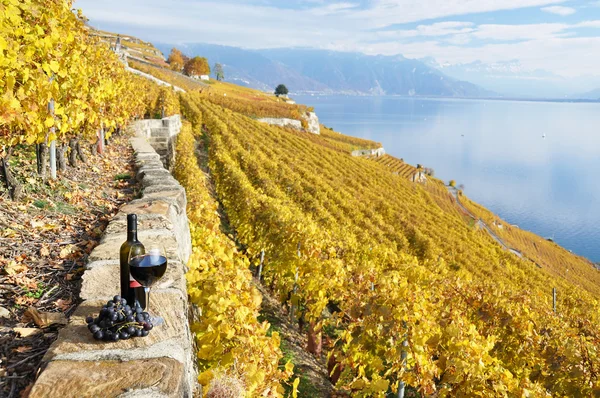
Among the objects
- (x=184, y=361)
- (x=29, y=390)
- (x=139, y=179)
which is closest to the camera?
(x=29, y=390)

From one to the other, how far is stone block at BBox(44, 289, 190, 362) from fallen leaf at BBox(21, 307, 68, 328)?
0.75 feet

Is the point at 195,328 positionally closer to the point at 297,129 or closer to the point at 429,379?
the point at 429,379

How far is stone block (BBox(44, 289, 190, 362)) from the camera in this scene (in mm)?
1932

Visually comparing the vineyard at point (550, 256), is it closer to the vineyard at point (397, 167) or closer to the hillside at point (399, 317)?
the vineyard at point (397, 167)

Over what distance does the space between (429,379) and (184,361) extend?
11.7 ft

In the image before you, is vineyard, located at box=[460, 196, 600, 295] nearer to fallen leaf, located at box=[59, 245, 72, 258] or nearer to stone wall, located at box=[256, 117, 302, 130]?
stone wall, located at box=[256, 117, 302, 130]

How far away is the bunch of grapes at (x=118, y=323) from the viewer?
203 cm

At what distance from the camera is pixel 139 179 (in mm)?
6480

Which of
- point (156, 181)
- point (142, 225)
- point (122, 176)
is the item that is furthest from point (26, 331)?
point (122, 176)

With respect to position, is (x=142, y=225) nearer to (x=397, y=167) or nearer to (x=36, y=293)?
(x=36, y=293)

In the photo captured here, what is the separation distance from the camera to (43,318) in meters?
2.44

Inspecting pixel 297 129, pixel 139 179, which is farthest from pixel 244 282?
pixel 297 129

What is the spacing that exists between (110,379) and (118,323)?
0.34 meters

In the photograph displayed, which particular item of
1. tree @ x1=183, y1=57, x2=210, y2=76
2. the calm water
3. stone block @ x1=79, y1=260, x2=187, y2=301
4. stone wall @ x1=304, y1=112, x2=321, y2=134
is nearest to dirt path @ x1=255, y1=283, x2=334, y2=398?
stone block @ x1=79, y1=260, x2=187, y2=301
